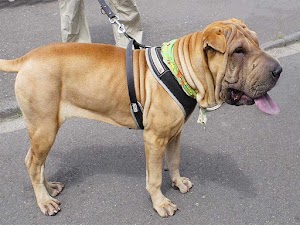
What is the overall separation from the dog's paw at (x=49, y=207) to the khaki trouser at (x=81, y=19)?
2.56 m

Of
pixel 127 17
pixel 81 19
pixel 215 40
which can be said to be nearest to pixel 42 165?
pixel 215 40

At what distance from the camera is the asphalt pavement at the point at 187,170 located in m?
3.21

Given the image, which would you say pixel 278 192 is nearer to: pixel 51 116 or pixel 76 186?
pixel 76 186

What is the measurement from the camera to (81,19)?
5.19 m

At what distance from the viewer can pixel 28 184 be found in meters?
3.48

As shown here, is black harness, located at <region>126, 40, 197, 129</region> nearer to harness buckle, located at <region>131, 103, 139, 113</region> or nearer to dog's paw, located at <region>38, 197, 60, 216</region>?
harness buckle, located at <region>131, 103, 139, 113</region>

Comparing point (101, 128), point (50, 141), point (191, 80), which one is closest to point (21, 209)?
point (50, 141)

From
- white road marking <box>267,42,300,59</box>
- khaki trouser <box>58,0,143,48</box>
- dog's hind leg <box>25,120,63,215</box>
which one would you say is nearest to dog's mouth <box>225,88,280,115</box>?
dog's hind leg <box>25,120,63,215</box>

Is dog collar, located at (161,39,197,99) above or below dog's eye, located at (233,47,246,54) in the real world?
below

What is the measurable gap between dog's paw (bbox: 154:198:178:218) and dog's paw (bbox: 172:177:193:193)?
0.76ft

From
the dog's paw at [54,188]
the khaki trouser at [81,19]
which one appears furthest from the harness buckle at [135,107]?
the khaki trouser at [81,19]

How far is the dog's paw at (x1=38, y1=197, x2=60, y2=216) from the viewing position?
125 inches

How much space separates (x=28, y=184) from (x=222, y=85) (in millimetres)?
1888

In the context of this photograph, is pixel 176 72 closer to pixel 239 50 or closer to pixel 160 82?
pixel 160 82
